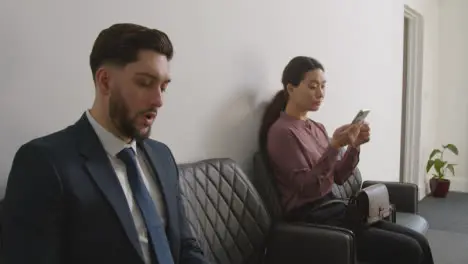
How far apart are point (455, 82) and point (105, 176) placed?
5.47 m

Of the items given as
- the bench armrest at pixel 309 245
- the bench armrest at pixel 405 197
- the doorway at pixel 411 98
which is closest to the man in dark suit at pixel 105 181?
the bench armrest at pixel 309 245

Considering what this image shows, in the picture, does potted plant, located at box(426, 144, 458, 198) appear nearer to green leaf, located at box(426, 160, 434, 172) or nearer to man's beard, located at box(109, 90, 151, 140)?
green leaf, located at box(426, 160, 434, 172)

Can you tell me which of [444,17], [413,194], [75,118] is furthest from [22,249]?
[444,17]

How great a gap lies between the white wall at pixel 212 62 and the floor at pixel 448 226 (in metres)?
0.70

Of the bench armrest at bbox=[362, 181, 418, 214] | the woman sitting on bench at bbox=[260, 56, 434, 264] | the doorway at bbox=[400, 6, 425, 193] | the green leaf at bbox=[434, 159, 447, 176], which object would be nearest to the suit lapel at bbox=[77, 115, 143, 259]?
the woman sitting on bench at bbox=[260, 56, 434, 264]

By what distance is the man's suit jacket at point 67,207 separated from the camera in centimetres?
95

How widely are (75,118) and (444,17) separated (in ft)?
17.6

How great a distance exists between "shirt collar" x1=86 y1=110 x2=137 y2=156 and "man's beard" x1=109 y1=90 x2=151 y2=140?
2 cm

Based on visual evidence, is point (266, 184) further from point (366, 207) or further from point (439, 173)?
point (439, 173)

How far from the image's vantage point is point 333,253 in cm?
184

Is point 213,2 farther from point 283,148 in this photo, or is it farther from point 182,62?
point 283,148

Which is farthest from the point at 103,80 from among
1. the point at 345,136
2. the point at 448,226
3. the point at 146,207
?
the point at 448,226

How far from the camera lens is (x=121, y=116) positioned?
111 cm

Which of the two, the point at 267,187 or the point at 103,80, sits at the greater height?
the point at 103,80
